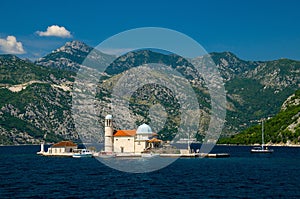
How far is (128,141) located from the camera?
180m

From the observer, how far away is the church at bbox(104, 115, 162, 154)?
178875mm

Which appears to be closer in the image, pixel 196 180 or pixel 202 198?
pixel 202 198

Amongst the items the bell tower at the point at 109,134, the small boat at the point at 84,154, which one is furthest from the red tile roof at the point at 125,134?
the small boat at the point at 84,154

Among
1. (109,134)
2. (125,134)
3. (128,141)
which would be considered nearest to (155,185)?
(125,134)

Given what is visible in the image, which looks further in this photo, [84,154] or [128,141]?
[84,154]

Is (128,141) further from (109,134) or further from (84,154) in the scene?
(84,154)

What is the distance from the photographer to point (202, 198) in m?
69.9

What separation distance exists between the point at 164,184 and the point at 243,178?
19.6m

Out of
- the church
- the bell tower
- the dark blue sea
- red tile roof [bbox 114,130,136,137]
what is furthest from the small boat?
Result: the dark blue sea

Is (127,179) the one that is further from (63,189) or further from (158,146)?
(158,146)

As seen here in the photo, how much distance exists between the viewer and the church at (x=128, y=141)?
17888cm

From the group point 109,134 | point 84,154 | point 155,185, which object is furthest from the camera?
point 84,154

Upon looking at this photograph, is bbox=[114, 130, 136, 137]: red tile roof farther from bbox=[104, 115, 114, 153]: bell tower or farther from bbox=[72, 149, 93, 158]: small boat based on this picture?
bbox=[72, 149, 93, 158]: small boat

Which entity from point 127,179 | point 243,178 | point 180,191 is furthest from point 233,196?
point 127,179
